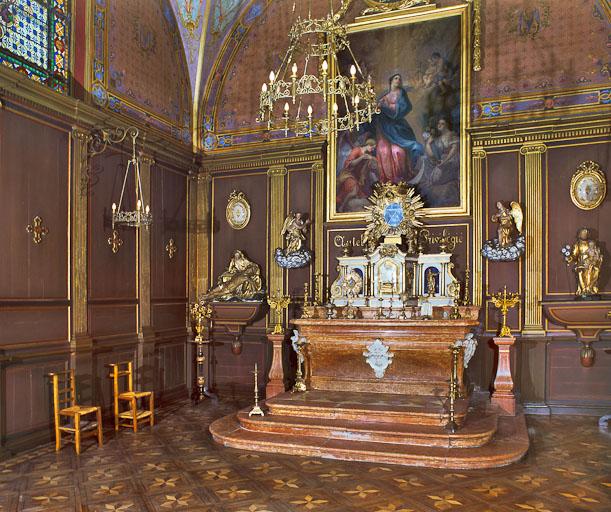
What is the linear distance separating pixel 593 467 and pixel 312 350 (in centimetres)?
415

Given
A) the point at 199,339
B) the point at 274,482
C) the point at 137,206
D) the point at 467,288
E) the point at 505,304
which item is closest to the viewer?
the point at 274,482

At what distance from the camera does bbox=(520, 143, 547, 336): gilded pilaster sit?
933cm

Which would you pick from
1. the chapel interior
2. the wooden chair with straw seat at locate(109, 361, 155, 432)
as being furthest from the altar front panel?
the wooden chair with straw seat at locate(109, 361, 155, 432)

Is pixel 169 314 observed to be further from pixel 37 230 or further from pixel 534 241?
pixel 534 241

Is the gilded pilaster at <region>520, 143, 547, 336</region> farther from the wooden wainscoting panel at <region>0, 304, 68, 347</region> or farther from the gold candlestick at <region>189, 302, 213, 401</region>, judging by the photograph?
the wooden wainscoting panel at <region>0, 304, 68, 347</region>

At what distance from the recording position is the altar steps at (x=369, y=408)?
7.38 m

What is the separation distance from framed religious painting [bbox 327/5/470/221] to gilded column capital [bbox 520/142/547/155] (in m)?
0.91

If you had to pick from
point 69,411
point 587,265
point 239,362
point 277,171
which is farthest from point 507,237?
point 69,411

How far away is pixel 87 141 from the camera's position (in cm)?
844

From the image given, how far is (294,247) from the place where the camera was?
10.3 m

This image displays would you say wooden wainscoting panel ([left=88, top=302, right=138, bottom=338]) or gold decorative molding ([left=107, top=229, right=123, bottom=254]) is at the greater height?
gold decorative molding ([left=107, top=229, right=123, bottom=254])

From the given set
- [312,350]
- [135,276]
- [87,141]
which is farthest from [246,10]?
[312,350]

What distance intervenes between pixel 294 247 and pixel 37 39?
5.03 m

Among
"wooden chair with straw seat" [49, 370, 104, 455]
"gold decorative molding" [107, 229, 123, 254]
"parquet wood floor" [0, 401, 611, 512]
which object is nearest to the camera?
"parquet wood floor" [0, 401, 611, 512]
